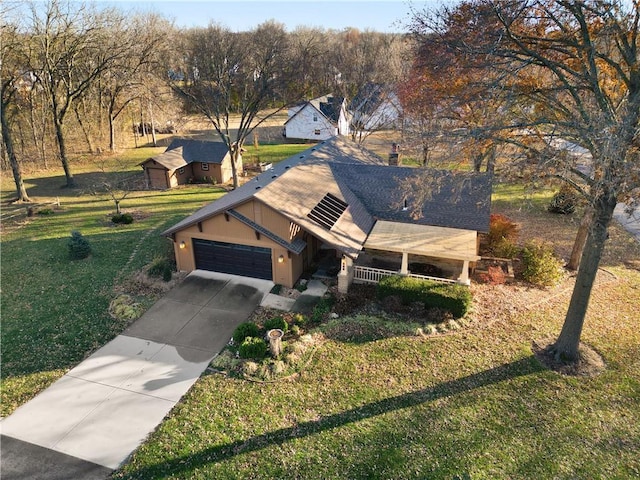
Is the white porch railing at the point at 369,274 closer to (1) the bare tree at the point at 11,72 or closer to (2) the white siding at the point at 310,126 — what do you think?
(1) the bare tree at the point at 11,72

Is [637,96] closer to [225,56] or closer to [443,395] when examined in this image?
[443,395]

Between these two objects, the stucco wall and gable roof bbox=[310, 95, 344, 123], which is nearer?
the stucco wall

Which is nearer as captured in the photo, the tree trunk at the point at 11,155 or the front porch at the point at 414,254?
the front porch at the point at 414,254

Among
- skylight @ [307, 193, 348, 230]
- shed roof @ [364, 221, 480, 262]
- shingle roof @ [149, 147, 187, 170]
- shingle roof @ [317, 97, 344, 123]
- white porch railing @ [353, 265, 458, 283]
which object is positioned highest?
shingle roof @ [317, 97, 344, 123]

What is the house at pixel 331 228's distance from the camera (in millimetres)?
16547

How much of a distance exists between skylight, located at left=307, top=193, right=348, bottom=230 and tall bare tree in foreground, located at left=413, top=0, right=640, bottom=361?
24.1ft

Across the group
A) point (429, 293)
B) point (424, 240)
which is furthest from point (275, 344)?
point (424, 240)

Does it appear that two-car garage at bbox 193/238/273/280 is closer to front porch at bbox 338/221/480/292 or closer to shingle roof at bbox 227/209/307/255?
shingle roof at bbox 227/209/307/255

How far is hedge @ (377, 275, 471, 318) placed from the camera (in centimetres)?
1473

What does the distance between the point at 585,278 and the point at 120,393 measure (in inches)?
561

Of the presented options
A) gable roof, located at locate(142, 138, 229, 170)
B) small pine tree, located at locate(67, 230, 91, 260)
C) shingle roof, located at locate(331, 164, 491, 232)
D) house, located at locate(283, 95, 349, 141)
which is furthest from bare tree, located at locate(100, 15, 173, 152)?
shingle roof, located at locate(331, 164, 491, 232)

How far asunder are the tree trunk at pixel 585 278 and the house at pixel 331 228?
12.7 feet

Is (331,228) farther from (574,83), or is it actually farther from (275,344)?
(574,83)

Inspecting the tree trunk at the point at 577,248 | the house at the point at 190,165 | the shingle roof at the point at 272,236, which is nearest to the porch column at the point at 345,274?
the shingle roof at the point at 272,236
